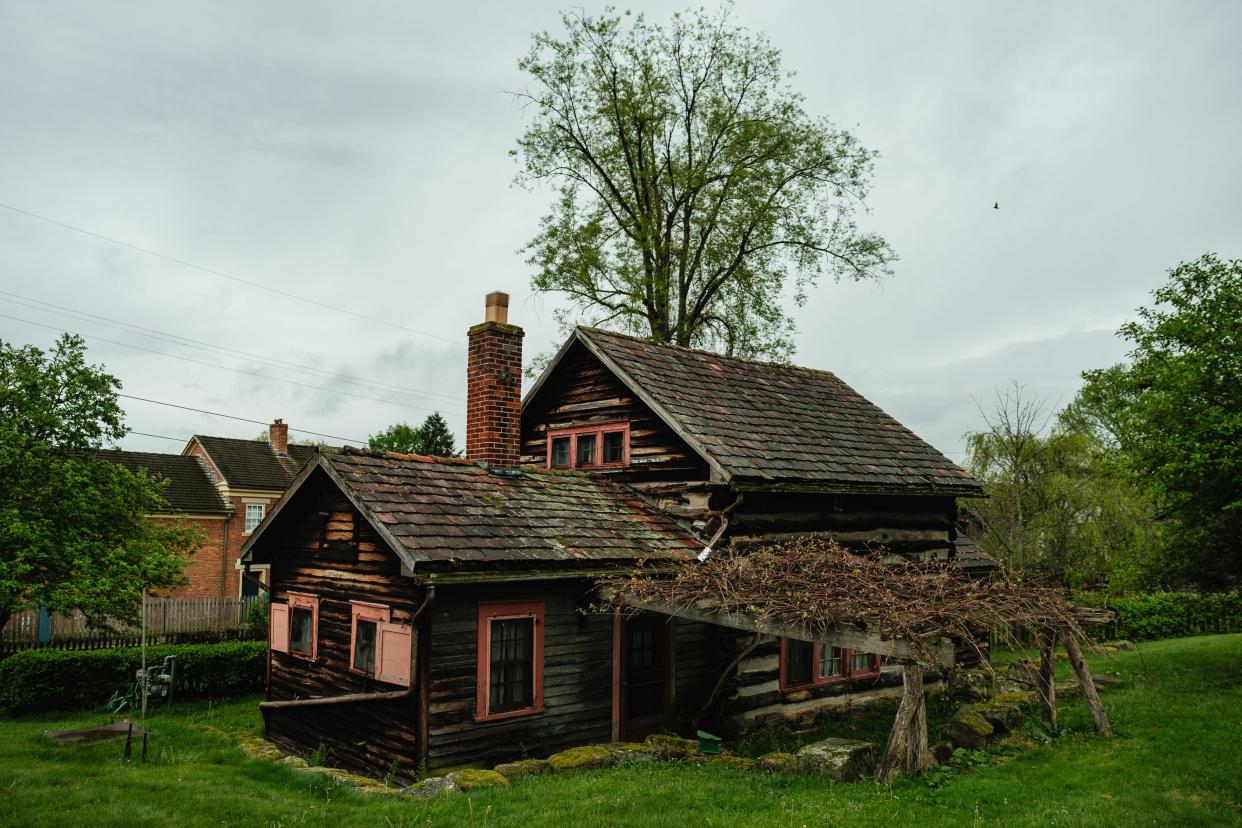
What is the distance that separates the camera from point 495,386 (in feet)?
48.5

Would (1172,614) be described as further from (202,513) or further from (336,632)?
(202,513)

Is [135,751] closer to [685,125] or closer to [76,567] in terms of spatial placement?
[76,567]

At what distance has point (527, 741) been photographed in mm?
10711

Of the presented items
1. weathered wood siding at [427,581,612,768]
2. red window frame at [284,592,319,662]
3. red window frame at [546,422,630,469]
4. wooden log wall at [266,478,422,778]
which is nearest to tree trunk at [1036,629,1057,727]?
weathered wood siding at [427,581,612,768]

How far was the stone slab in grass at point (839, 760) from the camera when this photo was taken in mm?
9211

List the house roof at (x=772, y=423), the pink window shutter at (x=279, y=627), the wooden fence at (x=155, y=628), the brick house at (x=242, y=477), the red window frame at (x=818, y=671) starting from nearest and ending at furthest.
Result: the pink window shutter at (x=279, y=627) < the house roof at (x=772, y=423) < the red window frame at (x=818, y=671) < the wooden fence at (x=155, y=628) < the brick house at (x=242, y=477)

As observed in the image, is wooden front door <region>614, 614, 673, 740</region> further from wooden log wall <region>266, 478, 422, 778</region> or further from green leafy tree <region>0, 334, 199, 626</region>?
green leafy tree <region>0, 334, 199, 626</region>

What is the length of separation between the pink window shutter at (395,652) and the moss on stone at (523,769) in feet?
5.25

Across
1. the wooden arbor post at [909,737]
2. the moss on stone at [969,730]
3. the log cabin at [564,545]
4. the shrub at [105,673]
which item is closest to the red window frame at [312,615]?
the log cabin at [564,545]

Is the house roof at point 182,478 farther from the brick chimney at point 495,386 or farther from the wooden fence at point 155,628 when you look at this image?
the brick chimney at point 495,386

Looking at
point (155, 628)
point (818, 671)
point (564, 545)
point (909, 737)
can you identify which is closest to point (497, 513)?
point (564, 545)

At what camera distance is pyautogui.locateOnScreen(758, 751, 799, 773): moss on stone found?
9.66m

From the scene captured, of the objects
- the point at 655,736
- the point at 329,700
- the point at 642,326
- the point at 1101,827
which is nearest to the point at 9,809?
the point at 329,700

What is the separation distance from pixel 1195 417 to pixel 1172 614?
14321 mm
